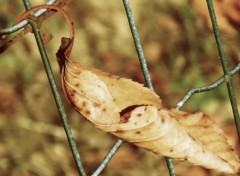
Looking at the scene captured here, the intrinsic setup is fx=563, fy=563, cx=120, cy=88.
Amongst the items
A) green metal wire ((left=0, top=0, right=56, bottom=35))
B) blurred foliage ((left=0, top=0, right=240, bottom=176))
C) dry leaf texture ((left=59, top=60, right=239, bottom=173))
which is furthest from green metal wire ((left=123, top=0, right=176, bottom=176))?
blurred foliage ((left=0, top=0, right=240, bottom=176))

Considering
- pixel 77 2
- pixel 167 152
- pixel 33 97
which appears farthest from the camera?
pixel 77 2

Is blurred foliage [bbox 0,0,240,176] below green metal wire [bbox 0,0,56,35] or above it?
below

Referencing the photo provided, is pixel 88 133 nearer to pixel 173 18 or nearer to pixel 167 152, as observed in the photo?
pixel 173 18

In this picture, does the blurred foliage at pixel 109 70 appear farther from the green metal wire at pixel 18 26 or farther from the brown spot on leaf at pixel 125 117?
the green metal wire at pixel 18 26

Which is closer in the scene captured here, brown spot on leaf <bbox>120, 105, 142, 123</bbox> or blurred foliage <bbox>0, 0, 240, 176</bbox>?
brown spot on leaf <bbox>120, 105, 142, 123</bbox>

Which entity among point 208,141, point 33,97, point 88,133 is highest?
point 208,141

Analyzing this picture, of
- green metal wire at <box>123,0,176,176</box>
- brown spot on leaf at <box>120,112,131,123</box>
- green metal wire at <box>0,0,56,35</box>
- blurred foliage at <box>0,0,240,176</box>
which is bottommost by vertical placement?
blurred foliage at <box>0,0,240,176</box>

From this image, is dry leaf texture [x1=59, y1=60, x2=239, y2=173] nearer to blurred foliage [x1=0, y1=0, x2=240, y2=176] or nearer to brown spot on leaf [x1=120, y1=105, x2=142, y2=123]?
brown spot on leaf [x1=120, y1=105, x2=142, y2=123]

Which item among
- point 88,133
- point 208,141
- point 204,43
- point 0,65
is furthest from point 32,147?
point 208,141

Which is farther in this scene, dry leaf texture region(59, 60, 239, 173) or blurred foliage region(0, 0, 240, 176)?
blurred foliage region(0, 0, 240, 176)
